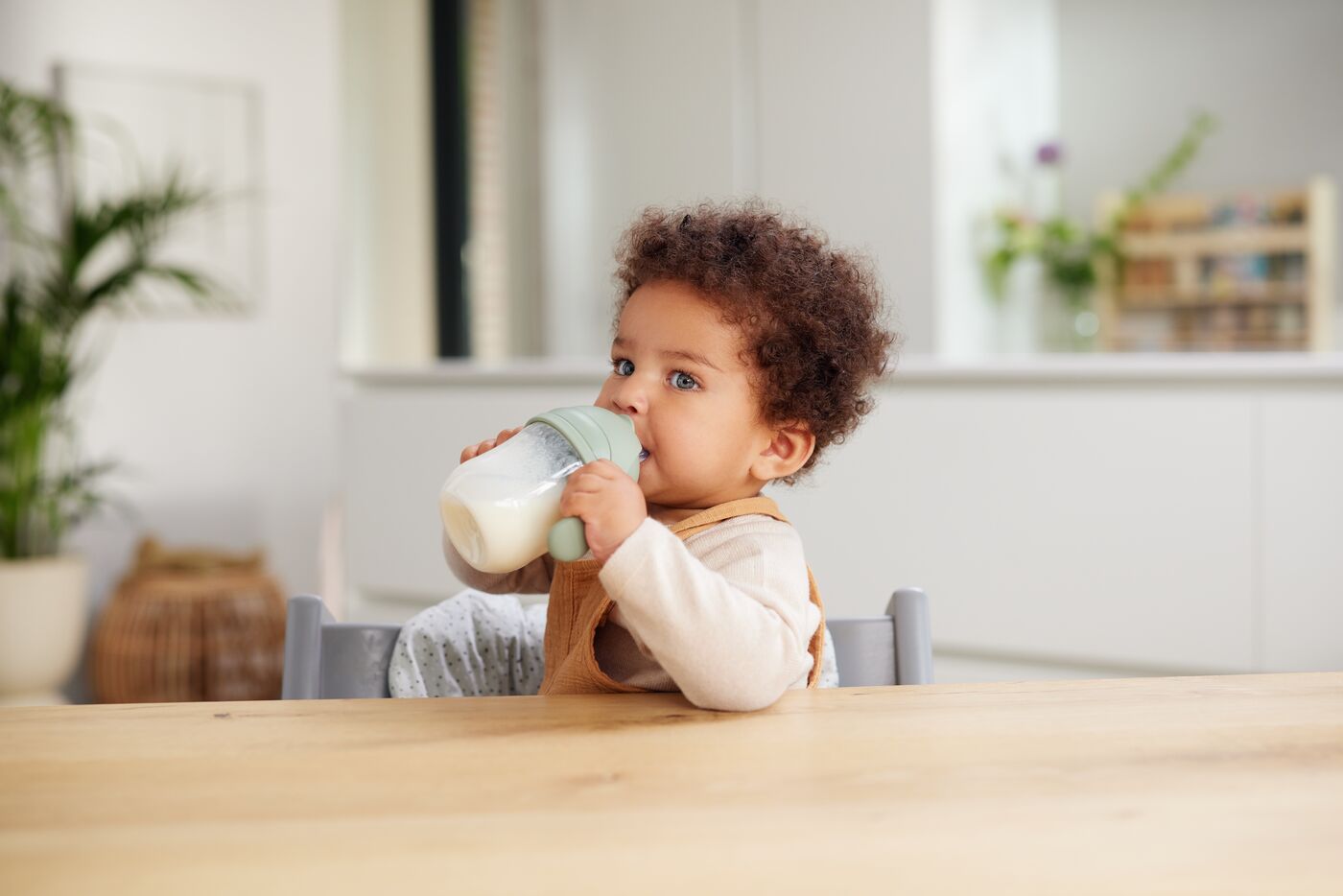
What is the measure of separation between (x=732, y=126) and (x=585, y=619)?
12.6 ft

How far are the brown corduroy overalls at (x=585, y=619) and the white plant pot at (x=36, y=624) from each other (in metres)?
2.94

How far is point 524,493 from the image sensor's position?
74 cm

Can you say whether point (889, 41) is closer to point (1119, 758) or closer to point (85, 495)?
point (85, 495)

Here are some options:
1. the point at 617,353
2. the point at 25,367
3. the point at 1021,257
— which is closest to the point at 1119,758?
the point at 617,353

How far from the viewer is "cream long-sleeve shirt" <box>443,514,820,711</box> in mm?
691

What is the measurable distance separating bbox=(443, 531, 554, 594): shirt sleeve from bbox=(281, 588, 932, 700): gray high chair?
0.07 meters

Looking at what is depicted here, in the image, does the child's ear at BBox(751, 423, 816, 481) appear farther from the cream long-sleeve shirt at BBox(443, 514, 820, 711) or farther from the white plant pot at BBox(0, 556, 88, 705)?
the white plant pot at BBox(0, 556, 88, 705)

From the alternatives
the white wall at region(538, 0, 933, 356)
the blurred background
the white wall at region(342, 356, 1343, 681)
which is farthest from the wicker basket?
the white wall at region(342, 356, 1343, 681)

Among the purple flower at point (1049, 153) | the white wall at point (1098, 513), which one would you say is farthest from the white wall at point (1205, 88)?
the white wall at point (1098, 513)

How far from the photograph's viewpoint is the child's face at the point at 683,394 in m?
0.93

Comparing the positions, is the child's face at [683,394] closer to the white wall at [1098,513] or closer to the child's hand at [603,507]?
the child's hand at [603,507]

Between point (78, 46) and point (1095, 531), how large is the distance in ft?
10.8

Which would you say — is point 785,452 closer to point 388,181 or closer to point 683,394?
point 683,394

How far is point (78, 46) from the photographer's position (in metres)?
4.05
